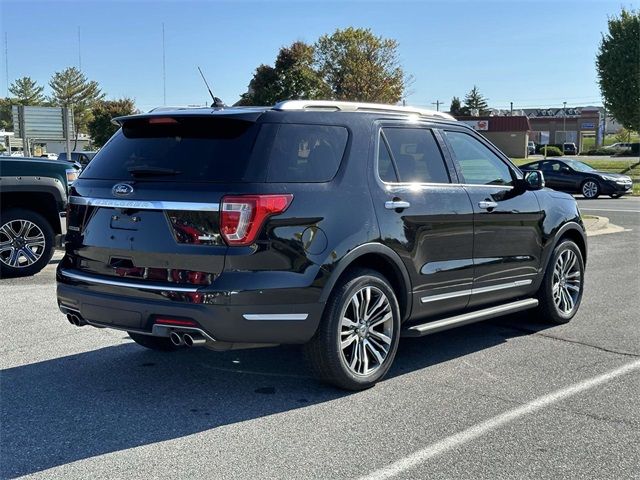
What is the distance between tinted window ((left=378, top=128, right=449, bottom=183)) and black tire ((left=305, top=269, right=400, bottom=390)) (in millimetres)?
864

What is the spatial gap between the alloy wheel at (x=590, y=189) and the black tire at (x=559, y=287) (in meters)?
20.8

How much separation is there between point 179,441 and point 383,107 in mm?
2807

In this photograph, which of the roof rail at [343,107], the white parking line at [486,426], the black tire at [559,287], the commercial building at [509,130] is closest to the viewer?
the white parking line at [486,426]

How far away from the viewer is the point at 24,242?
8859 millimetres

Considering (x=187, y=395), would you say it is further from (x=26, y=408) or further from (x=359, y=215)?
(x=359, y=215)

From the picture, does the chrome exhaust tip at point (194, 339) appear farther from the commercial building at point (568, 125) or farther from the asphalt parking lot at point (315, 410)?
the commercial building at point (568, 125)

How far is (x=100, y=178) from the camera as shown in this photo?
188 inches

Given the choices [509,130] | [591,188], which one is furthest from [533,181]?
[509,130]

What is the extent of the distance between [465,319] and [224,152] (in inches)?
94.4

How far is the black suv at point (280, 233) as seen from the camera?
4219 millimetres

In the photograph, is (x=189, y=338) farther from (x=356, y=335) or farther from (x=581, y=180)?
(x=581, y=180)

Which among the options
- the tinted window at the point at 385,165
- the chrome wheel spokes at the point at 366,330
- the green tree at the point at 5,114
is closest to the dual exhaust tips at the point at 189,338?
the chrome wheel spokes at the point at 366,330

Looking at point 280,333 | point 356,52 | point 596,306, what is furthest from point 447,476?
point 356,52

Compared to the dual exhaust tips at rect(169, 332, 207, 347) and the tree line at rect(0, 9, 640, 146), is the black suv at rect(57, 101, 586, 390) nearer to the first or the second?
the dual exhaust tips at rect(169, 332, 207, 347)
